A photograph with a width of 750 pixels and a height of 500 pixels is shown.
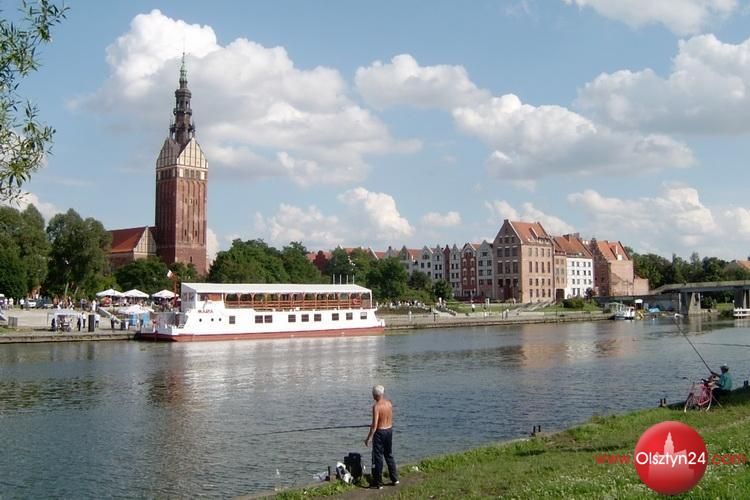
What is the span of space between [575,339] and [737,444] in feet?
205

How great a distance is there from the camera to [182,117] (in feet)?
561

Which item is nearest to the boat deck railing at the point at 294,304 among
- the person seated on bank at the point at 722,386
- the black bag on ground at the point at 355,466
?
the person seated on bank at the point at 722,386

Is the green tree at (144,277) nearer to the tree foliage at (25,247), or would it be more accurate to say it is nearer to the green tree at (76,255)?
the green tree at (76,255)

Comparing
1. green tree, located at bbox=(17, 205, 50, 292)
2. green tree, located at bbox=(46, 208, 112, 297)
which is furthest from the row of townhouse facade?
green tree, located at bbox=(17, 205, 50, 292)

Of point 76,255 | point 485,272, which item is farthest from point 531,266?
point 76,255

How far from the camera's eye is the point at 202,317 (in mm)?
76188

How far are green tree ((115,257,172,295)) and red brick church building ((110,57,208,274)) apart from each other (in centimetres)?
3204

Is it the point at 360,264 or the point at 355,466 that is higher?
the point at 360,264

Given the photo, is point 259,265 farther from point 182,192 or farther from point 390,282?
point 182,192

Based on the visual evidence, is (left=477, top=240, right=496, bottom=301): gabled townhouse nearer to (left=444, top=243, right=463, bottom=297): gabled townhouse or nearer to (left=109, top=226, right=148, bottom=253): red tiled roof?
(left=444, top=243, right=463, bottom=297): gabled townhouse

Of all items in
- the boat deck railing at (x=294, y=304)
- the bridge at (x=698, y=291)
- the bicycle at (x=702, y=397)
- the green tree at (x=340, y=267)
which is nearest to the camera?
the bicycle at (x=702, y=397)

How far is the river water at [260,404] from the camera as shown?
2097cm

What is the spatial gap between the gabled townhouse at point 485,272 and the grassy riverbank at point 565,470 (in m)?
147

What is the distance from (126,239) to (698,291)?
125 metres
